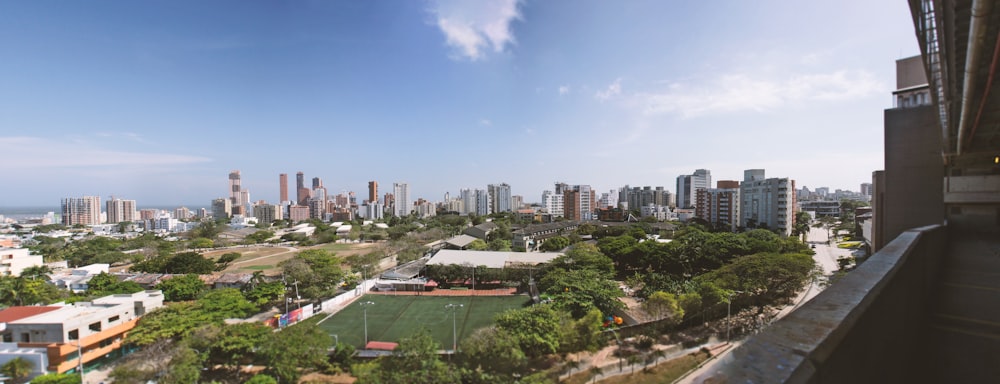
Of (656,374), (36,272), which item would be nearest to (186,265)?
(36,272)

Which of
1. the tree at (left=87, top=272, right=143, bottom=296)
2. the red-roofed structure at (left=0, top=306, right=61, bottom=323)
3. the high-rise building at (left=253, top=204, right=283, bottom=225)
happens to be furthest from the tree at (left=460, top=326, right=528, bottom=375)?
the high-rise building at (left=253, top=204, right=283, bottom=225)

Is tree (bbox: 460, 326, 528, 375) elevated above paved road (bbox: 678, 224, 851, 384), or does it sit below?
above

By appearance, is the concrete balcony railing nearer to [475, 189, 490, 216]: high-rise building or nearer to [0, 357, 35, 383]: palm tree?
[0, 357, 35, 383]: palm tree

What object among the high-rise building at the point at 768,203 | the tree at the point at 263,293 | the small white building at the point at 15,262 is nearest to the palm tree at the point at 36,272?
the small white building at the point at 15,262

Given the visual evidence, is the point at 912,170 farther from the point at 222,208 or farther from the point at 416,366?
the point at 222,208

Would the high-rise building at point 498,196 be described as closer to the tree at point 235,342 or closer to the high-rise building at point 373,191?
the high-rise building at point 373,191

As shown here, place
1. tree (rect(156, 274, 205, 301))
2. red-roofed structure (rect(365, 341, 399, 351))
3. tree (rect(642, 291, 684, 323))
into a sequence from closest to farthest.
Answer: red-roofed structure (rect(365, 341, 399, 351))
tree (rect(642, 291, 684, 323))
tree (rect(156, 274, 205, 301))
